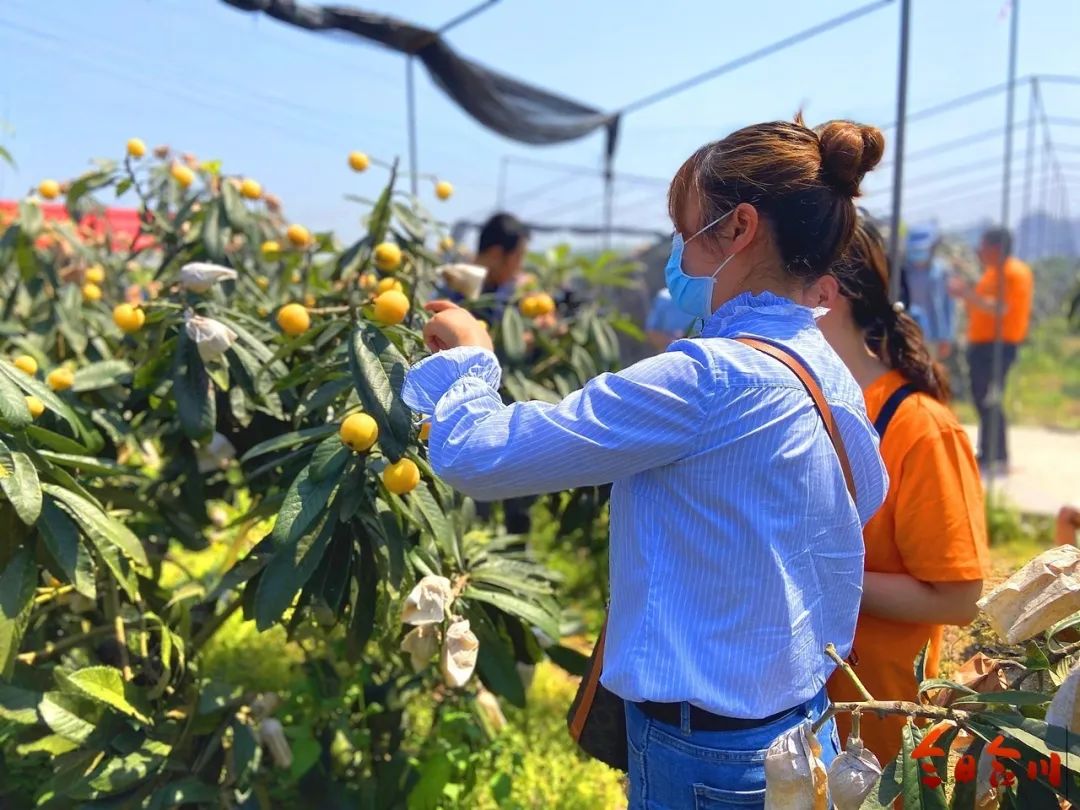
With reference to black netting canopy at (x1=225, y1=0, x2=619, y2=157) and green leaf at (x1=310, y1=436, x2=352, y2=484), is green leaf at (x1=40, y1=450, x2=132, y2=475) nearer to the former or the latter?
green leaf at (x1=310, y1=436, x2=352, y2=484)

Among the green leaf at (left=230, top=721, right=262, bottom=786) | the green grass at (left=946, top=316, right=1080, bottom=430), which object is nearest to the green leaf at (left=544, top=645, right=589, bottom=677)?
the green leaf at (left=230, top=721, right=262, bottom=786)

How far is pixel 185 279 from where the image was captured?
1993mm

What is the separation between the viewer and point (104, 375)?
2068mm

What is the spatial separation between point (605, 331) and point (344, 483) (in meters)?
1.55

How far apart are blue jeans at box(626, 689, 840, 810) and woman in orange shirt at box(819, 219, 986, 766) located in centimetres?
34

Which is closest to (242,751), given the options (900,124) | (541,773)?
(541,773)

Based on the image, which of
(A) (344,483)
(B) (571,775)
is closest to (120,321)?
(A) (344,483)

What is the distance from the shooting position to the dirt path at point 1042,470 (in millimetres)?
5621

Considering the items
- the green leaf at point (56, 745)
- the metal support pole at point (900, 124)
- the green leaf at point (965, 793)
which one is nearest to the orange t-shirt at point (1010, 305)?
the metal support pole at point (900, 124)

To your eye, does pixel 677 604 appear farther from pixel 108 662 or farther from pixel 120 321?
pixel 108 662

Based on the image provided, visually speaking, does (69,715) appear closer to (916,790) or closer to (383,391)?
(383,391)

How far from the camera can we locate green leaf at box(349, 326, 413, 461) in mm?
1448

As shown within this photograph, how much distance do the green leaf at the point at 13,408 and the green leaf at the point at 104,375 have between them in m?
0.43

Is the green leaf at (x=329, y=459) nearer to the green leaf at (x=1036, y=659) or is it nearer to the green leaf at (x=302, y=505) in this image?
the green leaf at (x=302, y=505)
